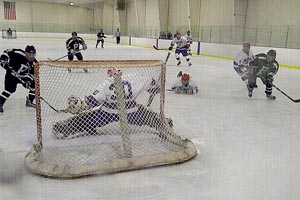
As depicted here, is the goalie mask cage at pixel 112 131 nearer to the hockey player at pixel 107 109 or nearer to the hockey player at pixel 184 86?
the hockey player at pixel 107 109

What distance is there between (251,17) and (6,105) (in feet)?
42.8

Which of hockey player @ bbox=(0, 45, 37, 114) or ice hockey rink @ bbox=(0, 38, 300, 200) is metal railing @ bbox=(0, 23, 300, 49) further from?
hockey player @ bbox=(0, 45, 37, 114)

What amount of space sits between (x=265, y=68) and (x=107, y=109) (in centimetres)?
317

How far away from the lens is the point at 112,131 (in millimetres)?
3293

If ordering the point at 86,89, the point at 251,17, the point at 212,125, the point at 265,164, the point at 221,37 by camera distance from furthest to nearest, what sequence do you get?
the point at 221,37
the point at 251,17
the point at 86,89
the point at 212,125
the point at 265,164

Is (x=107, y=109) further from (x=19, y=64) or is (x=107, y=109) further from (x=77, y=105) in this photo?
(x=19, y=64)

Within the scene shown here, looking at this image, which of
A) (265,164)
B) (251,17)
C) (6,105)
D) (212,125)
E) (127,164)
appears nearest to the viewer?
(127,164)

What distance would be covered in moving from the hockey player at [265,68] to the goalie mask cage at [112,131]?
251 cm

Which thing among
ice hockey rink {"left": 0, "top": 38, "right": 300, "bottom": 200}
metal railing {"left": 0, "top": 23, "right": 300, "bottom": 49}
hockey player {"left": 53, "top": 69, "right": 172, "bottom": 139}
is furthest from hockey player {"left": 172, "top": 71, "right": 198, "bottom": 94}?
metal railing {"left": 0, "top": 23, "right": 300, "bottom": 49}

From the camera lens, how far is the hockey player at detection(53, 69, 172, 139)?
2.78m

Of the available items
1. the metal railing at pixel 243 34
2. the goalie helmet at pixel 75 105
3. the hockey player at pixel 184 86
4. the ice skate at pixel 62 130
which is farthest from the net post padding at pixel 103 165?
the metal railing at pixel 243 34

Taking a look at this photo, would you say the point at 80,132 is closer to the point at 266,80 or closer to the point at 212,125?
the point at 212,125

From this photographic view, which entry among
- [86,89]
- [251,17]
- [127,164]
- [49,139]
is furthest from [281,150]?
[251,17]

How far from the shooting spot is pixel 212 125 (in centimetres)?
378
